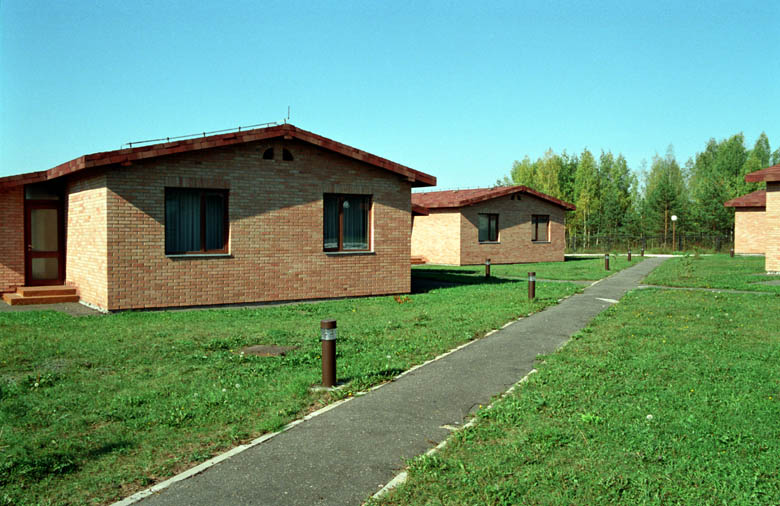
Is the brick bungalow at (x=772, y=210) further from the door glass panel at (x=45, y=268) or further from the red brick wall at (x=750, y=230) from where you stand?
the door glass panel at (x=45, y=268)

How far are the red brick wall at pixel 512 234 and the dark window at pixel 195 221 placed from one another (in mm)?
19640

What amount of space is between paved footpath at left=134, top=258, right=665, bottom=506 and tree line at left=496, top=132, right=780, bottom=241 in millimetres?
54816

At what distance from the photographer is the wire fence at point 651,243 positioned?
5394cm

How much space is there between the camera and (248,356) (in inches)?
358

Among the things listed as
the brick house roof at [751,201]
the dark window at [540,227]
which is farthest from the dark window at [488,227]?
the brick house roof at [751,201]

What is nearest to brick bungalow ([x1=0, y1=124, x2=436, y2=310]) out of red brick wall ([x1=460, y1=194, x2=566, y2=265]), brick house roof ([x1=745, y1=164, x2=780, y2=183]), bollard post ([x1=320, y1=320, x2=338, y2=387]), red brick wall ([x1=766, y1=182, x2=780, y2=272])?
bollard post ([x1=320, y1=320, x2=338, y2=387])

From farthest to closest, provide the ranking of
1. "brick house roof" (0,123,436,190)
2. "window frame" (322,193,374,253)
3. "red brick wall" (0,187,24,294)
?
"red brick wall" (0,187,24,294) → "window frame" (322,193,374,253) → "brick house roof" (0,123,436,190)

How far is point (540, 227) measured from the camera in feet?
123

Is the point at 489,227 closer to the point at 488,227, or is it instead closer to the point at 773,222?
the point at 488,227

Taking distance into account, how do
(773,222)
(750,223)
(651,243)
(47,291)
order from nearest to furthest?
(47,291), (773,222), (750,223), (651,243)

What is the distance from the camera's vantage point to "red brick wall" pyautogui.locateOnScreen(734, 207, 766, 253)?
138ft

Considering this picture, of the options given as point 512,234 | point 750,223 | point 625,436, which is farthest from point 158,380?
point 750,223

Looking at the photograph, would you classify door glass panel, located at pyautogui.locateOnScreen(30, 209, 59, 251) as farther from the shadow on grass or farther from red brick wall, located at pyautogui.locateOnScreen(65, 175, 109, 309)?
the shadow on grass

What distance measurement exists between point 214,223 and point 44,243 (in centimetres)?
627
